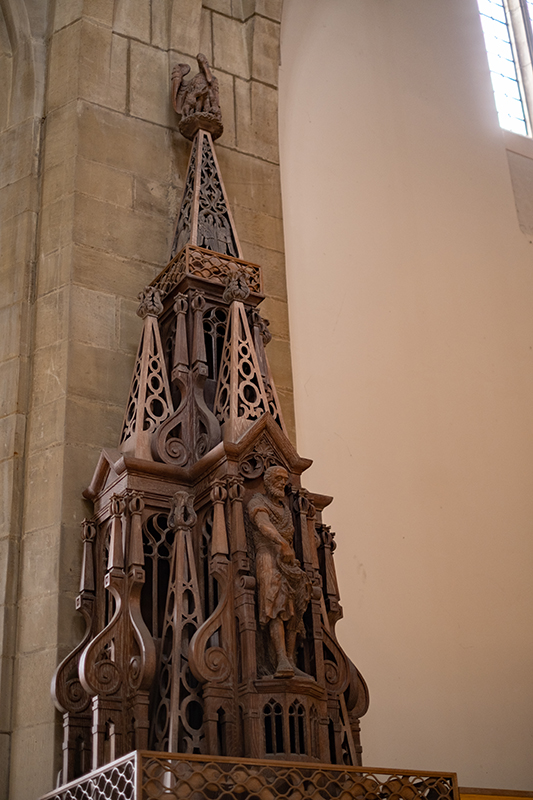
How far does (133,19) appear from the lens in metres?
6.78

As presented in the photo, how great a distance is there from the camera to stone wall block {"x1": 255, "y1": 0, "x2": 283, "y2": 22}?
7348 mm

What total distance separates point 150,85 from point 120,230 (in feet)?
3.84

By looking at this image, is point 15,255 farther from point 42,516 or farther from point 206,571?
point 206,571

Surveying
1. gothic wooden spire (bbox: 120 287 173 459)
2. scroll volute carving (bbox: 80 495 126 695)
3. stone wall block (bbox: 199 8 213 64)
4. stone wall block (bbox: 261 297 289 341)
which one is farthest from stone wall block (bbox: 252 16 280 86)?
scroll volute carving (bbox: 80 495 126 695)

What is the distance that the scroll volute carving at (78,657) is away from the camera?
15.3 ft

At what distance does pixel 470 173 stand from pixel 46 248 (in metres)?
3.92

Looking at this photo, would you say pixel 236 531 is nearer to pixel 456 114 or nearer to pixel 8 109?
pixel 8 109

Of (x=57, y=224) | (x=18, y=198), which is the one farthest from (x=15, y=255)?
(x=18, y=198)

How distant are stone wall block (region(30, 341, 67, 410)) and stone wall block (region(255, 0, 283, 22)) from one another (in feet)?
10.6

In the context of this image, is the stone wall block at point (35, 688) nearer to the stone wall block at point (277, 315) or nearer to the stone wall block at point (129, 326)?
the stone wall block at point (129, 326)

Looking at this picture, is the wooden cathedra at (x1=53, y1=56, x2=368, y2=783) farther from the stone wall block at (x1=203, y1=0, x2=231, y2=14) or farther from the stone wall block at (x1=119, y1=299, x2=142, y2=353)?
the stone wall block at (x1=203, y1=0, x2=231, y2=14)

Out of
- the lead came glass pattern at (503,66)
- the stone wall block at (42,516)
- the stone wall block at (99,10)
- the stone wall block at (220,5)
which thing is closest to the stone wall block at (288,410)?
the stone wall block at (42,516)

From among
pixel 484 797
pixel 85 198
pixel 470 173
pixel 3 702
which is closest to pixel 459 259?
pixel 470 173

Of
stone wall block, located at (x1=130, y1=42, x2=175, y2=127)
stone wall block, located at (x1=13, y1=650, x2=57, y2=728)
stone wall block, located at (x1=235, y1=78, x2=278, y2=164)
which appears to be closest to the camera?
stone wall block, located at (x1=13, y1=650, x2=57, y2=728)
